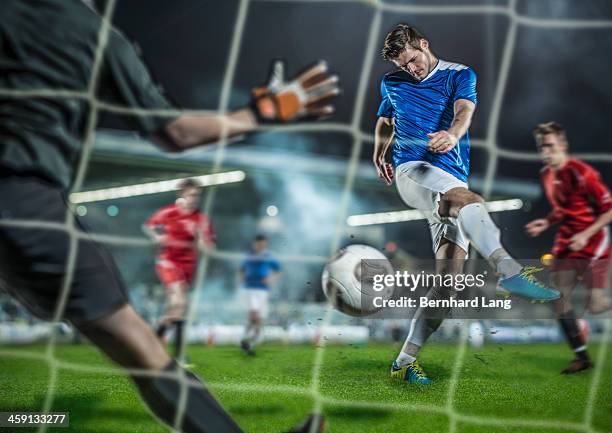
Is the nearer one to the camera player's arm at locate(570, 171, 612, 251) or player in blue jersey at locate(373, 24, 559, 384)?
player in blue jersey at locate(373, 24, 559, 384)

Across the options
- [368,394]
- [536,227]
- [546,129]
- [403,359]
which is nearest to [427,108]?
[546,129]

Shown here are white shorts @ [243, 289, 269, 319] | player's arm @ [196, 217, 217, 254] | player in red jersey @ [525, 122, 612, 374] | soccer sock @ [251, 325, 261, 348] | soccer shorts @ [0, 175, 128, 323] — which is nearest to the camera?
soccer shorts @ [0, 175, 128, 323]

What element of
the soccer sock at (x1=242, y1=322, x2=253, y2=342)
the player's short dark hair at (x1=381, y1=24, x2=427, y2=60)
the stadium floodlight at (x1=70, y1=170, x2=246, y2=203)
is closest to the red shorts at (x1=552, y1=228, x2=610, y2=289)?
the player's short dark hair at (x1=381, y1=24, x2=427, y2=60)

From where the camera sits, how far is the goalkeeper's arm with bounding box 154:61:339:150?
131cm

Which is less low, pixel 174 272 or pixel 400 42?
pixel 400 42

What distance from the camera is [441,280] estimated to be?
170 cm

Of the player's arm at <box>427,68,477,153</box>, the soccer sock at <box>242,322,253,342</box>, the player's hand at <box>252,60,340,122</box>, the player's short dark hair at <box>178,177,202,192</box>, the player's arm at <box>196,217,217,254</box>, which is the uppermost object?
the player's arm at <box>427,68,477,153</box>

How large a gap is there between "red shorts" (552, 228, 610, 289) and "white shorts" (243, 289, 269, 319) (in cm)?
99

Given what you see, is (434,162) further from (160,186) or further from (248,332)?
(248,332)

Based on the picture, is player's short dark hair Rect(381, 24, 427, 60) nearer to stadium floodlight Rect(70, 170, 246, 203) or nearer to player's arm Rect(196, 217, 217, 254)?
stadium floodlight Rect(70, 170, 246, 203)

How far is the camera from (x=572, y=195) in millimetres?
1873

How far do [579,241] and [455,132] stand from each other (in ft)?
1.68

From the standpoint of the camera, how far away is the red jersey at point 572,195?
72.9 inches

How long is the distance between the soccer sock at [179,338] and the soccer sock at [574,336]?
1.10m
